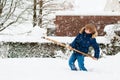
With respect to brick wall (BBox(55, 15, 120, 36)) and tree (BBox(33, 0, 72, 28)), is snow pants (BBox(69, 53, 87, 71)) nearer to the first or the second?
brick wall (BBox(55, 15, 120, 36))

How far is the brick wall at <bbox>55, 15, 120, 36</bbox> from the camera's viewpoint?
765 inches

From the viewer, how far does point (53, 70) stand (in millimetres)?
9352

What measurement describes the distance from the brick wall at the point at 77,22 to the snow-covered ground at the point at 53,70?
8283 mm

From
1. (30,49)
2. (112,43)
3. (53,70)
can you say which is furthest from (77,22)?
(53,70)

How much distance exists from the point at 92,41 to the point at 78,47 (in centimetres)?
38

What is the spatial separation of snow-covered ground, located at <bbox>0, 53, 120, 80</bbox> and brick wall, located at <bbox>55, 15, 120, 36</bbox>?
27.2ft

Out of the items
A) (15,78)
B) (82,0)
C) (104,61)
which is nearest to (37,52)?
(104,61)

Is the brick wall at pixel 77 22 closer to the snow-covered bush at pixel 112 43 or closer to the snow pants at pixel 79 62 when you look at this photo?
the snow-covered bush at pixel 112 43

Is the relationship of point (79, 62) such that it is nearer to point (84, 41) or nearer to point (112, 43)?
point (84, 41)

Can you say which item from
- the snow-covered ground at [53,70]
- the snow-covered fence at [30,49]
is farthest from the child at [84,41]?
the snow-covered fence at [30,49]

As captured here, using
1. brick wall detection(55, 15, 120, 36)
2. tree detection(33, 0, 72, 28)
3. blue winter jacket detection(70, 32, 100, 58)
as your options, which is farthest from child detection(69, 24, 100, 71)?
tree detection(33, 0, 72, 28)

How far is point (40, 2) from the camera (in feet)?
83.4

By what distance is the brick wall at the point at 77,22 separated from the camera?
19.4 meters

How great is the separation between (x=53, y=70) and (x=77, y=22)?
1049 centimetres
